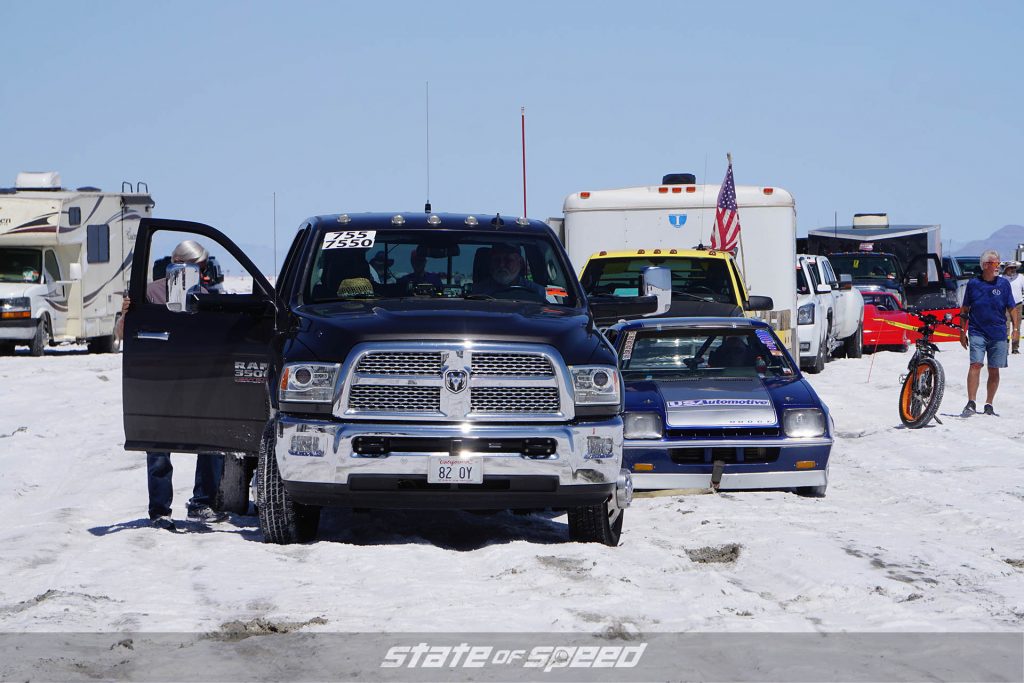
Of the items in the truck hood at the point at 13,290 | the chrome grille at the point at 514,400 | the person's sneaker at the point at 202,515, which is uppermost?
the chrome grille at the point at 514,400

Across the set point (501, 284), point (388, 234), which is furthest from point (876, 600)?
point (388, 234)

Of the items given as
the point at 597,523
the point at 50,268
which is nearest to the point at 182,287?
the point at 597,523

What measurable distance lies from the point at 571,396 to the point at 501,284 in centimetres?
140

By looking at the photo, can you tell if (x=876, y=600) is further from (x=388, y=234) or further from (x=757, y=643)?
(x=388, y=234)

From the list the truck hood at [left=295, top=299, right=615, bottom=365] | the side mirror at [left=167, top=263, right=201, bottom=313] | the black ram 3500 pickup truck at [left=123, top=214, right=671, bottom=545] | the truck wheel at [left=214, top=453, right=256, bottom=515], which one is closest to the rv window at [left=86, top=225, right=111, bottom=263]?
the truck wheel at [left=214, top=453, right=256, bottom=515]

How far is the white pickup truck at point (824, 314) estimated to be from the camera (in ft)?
75.0

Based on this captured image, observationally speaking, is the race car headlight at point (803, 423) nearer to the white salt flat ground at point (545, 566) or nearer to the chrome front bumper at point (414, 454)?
the white salt flat ground at point (545, 566)

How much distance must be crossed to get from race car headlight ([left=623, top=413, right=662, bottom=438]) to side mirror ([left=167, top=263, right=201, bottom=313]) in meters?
3.22

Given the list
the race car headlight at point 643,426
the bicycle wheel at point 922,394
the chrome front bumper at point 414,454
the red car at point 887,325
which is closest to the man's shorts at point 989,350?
the bicycle wheel at point 922,394

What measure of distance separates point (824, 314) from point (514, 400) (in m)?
16.4

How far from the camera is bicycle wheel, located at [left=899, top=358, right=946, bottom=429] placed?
15164mm

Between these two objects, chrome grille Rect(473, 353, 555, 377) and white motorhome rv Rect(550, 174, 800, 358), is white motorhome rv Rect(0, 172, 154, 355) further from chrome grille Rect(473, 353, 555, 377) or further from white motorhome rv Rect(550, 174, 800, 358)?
chrome grille Rect(473, 353, 555, 377)

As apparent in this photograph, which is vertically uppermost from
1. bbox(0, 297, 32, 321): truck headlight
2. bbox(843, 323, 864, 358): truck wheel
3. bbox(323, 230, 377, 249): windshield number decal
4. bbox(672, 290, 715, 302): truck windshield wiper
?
bbox(323, 230, 377, 249): windshield number decal

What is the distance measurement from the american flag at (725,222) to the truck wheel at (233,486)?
10.4m
